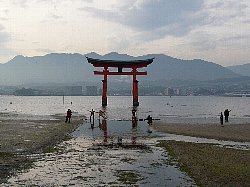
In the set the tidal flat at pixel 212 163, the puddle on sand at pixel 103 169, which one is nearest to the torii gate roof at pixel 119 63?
the tidal flat at pixel 212 163

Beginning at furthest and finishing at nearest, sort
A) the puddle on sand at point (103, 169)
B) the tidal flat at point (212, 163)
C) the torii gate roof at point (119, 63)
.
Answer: the torii gate roof at point (119, 63) → the tidal flat at point (212, 163) → the puddle on sand at point (103, 169)

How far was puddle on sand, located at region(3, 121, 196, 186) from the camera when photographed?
11758mm

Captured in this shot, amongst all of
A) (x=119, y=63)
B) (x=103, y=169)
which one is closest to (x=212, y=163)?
(x=103, y=169)

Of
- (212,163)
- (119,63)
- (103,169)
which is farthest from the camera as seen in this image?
(119,63)

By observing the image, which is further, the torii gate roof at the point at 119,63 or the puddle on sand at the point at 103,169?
the torii gate roof at the point at 119,63

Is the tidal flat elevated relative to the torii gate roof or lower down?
lower down

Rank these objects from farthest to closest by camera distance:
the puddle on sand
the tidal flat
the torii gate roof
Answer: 1. the torii gate roof
2. the tidal flat
3. the puddle on sand

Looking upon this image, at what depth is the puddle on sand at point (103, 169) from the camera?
38.6 ft

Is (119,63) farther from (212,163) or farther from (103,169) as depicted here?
(103,169)

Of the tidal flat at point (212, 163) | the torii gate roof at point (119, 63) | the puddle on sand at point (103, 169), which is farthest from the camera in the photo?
the torii gate roof at point (119, 63)

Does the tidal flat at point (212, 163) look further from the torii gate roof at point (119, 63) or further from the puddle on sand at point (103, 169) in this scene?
the torii gate roof at point (119, 63)

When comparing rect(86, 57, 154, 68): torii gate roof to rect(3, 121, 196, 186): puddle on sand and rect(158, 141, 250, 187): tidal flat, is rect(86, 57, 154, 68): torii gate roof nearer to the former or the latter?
rect(158, 141, 250, 187): tidal flat

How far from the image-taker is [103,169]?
45.1 ft

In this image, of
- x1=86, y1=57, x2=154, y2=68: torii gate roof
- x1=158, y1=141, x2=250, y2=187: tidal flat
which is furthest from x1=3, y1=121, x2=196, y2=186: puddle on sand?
x1=86, y1=57, x2=154, y2=68: torii gate roof
